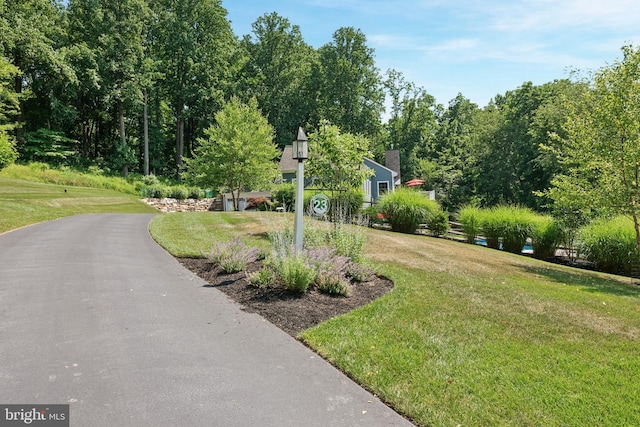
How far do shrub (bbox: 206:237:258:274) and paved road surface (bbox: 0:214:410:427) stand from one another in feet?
2.83

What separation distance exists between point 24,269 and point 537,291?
9.80 m

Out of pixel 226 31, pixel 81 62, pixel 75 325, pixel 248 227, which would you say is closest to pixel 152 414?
pixel 75 325

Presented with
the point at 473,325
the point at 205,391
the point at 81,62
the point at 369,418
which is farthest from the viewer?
the point at 81,62

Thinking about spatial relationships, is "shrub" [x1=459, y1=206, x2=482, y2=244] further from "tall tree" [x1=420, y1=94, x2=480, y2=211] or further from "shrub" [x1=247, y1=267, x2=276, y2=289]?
"tall tree" [x1=420, y1=94, x2=480, y2=211]

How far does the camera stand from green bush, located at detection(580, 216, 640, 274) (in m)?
11.9

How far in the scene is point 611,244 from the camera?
12.1m

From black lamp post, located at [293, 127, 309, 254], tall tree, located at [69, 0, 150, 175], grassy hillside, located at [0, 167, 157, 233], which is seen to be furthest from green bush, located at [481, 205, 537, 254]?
tall tree, located at [69, 0, 150, 175]

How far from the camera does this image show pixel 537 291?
23.8ft

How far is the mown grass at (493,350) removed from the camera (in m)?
3.16

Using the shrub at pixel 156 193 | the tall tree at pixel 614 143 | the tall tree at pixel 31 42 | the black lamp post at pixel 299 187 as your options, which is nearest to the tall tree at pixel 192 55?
the tall tree at pixel 31 42

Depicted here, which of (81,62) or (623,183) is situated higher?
(81,62)

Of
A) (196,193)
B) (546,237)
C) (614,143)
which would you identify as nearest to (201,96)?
(196,193)

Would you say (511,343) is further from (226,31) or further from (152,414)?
(226,31)

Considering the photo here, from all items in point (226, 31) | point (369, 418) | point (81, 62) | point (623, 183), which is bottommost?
point (369, 418)
